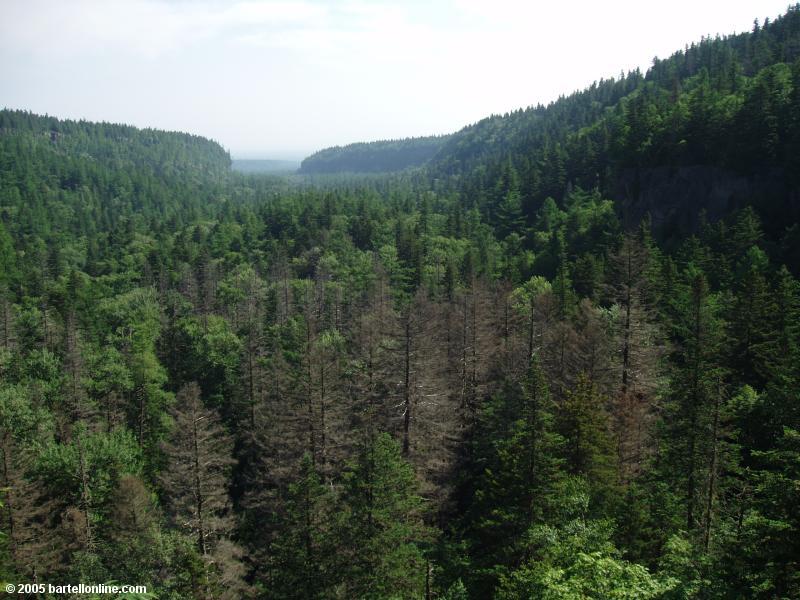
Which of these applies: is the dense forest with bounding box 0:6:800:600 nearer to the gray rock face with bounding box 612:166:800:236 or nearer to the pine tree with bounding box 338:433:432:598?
the pine tree with bounding box 338:433:432:598

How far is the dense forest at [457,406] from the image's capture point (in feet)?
69.4

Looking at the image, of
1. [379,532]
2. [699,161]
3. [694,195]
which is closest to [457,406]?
[379,532]

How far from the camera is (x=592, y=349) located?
33.1m

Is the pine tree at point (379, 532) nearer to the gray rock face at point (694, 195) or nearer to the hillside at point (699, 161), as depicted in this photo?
the hillside at point (699, 161)

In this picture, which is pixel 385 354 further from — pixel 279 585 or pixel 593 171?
pixel 593 171

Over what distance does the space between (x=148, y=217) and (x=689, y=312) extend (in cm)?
17812

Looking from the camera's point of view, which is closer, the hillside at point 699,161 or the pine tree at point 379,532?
the pine tree at point 379,532

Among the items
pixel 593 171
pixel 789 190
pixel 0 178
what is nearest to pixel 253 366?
pixel 789 190

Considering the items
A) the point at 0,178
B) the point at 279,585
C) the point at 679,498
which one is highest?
the point at 0,178

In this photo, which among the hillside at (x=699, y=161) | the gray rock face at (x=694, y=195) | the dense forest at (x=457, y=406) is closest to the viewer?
the dense forest at (x=457, y=406)

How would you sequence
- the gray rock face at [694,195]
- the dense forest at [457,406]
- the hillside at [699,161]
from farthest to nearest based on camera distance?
1. the hillside at [699,161]
2. the gray rock face at [694,195]
3. the dense forest at [457,406]

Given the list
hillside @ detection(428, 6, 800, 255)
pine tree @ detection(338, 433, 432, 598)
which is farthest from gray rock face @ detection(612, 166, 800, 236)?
pine tree @ detection(338, 433, 432, 598)

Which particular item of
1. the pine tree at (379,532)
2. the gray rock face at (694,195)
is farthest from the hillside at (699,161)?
the pine tree at (379,532)

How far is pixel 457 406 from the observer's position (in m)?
38.5
